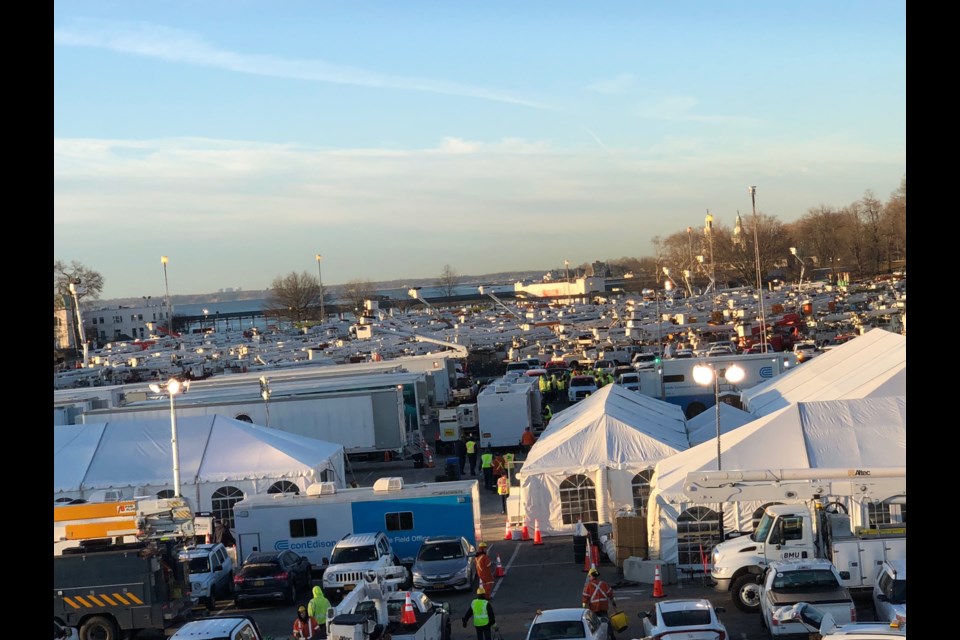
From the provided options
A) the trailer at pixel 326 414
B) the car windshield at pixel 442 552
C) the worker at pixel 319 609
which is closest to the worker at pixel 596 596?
the worker at pixel 319 609

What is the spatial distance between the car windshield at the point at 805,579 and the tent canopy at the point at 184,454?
1248 cm

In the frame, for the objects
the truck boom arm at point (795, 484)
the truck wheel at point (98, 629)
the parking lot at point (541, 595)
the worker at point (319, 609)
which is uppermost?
the truck boom arm at point (795, 484)

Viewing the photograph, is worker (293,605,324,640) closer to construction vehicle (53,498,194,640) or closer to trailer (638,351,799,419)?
construction vehicle (53,498,194,640)

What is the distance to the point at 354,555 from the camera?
18.5 metres

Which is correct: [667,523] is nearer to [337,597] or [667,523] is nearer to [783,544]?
[783,544]

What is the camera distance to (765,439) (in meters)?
19.4

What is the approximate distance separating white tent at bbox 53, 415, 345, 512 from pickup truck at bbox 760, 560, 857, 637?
12.3 m

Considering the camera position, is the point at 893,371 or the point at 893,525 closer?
the point at 893,525

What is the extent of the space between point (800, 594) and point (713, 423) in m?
14.4

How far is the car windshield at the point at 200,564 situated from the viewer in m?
18.8

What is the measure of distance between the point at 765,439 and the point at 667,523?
2479 mm

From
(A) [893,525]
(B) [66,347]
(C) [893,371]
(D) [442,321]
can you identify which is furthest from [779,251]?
(A) [893,525]

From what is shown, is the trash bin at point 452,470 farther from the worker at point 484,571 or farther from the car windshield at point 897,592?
the car windshield at point 897,592

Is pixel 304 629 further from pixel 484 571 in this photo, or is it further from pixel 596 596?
pixel 596 596
